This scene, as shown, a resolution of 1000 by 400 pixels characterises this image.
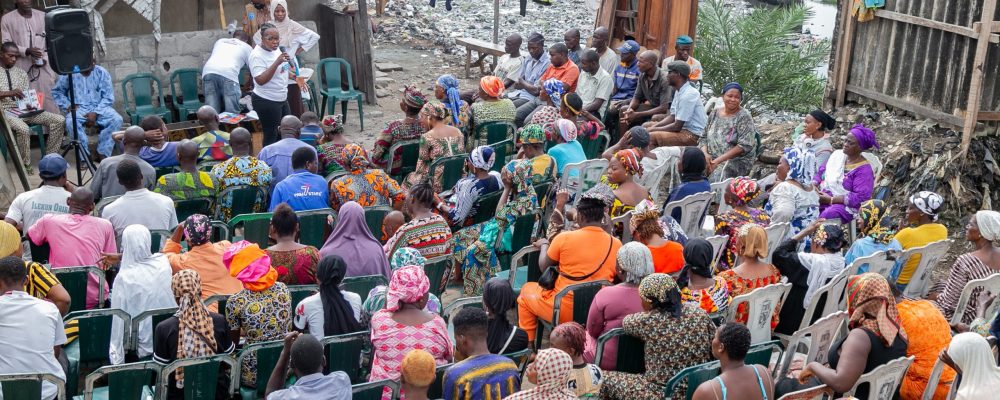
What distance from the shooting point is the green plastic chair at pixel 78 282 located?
5.70 meters

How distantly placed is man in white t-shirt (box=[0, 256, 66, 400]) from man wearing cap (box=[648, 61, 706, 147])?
20.9ft

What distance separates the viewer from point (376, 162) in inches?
361

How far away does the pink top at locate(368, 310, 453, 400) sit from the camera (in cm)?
497

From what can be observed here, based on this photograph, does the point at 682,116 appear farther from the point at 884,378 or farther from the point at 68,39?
the point at 68,39

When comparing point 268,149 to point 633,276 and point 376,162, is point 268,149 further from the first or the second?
point 633,276

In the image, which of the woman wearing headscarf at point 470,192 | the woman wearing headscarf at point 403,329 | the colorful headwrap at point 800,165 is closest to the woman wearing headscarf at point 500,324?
the woman wearing headscarf at point 403,329

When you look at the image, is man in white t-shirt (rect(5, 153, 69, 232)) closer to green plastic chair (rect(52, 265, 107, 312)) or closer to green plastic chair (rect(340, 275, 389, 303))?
green plastic chair (rect(52, 265, 107, 312))

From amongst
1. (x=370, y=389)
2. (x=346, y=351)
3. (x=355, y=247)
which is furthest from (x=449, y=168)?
(x=370, y=389)

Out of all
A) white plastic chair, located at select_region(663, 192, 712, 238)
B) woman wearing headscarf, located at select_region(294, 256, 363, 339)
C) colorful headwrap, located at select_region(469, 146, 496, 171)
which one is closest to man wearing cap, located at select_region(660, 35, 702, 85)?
white plastic chair, located at select_region(663, 192, 712, 238)

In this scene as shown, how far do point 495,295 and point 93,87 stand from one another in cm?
714

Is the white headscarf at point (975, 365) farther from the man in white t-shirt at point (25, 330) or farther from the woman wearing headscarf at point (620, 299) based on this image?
the man in white t-shirt at point (25, 330)

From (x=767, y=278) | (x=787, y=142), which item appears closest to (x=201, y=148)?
(x=767, y=278)

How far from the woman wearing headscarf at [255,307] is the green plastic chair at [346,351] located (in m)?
0.38

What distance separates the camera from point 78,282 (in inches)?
227
